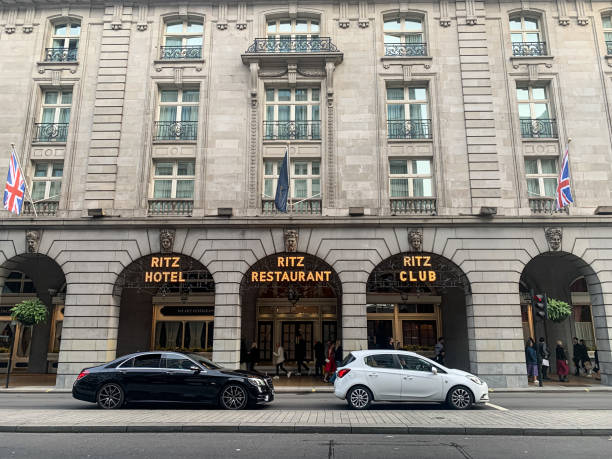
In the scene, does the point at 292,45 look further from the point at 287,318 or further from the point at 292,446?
the point at 292,446

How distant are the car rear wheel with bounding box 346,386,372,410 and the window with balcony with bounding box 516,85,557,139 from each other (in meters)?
14.8

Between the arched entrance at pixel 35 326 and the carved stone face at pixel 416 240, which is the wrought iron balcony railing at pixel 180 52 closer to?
the arched entrance at pixel 35 326

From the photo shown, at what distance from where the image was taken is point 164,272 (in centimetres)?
1955

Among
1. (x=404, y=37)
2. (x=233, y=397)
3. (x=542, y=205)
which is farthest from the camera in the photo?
(x=404, y=37)

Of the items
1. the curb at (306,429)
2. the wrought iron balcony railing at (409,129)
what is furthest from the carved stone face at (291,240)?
the curb at (306,429)

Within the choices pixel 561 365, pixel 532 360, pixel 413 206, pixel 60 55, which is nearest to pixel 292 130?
pixel 413 206

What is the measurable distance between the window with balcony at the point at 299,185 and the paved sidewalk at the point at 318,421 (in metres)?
10.1

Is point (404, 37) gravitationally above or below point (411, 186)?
above

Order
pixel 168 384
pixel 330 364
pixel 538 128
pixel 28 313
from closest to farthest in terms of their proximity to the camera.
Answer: pixel 168 384 < pixel 28 313 < pixel 330 364 < pixel 538 128

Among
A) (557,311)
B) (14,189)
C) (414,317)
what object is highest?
(14,189)

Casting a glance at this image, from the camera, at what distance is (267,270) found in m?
19.6

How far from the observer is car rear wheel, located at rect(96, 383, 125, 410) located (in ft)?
41.5

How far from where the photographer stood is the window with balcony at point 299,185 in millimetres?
20219

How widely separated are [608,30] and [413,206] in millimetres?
13403
